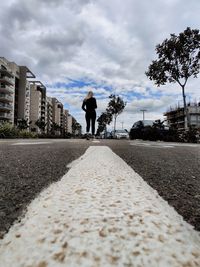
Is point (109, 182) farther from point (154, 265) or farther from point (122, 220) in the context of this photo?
point (154, 265)

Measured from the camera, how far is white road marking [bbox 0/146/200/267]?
47 cm

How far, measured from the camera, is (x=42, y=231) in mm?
577

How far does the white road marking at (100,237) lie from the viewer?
47cm

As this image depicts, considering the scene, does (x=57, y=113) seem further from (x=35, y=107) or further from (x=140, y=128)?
(x=140, y=128)

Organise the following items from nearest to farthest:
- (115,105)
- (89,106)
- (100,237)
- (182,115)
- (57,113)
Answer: (100,237) < (89,106) < (115,105) < (182,115) < (57,113)

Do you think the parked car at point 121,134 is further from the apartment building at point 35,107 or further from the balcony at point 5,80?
the apartment building at point 35,107

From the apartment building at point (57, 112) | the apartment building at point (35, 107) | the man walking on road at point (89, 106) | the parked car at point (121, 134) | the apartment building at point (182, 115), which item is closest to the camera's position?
the man walking on road at point (89, 106)

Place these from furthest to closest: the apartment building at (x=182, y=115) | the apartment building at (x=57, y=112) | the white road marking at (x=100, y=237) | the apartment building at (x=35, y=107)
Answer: the apartment building at (x=57, y=112) → the apartment building at (x=35, y=107) → the apartment building at (x=182, y=115) → the white road marking at (x=100, y=237)

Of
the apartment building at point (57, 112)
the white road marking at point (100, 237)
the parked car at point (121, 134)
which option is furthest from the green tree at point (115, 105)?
the apartment building at point (57, 112)

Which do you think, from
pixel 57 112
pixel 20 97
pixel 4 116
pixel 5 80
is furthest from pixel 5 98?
pixel 57 112

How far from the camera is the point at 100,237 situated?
0.53 m

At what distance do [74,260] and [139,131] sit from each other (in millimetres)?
24023

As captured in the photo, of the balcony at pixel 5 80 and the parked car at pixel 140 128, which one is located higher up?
the balcony at pixel 5 80

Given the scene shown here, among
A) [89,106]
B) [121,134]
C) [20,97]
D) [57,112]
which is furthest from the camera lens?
[57,112]
